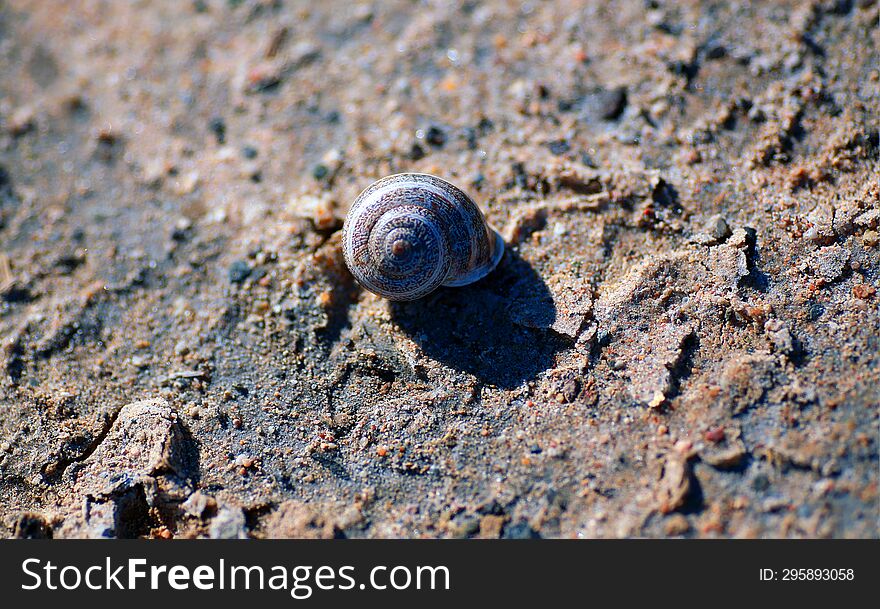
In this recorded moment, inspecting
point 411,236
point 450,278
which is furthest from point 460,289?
point 411,236

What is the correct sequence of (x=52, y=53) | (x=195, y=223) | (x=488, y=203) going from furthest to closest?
1. (x=52, y=53)
2. (x=195, y=223)
3. (x=488, y=203)

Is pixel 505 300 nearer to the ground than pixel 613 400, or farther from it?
farther from it

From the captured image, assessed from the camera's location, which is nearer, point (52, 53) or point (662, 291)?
point (662, 291)

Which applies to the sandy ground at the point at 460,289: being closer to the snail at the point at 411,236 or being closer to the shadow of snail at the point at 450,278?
the shadow of snail at the point at 450,278

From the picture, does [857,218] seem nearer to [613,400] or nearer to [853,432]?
[853,432]

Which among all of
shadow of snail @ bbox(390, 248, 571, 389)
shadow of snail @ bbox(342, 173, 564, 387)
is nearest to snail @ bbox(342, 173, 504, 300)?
shadow of snail @ bbox(342, 173, 564, 387)
